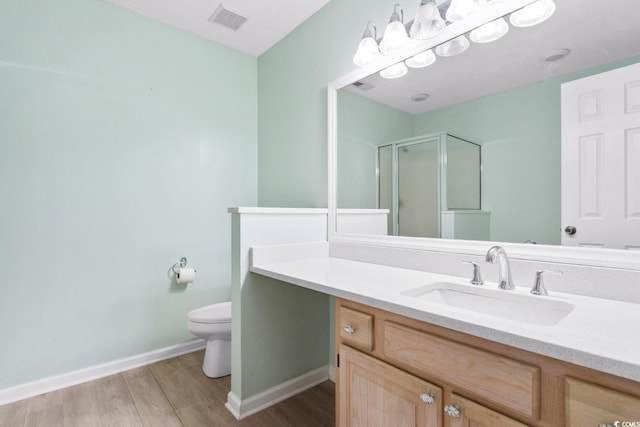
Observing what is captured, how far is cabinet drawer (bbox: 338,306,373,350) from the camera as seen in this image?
114 cm

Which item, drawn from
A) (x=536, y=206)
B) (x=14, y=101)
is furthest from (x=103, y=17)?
(x=536, y=206)

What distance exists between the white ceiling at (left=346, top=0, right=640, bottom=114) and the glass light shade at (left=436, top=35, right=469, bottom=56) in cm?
2

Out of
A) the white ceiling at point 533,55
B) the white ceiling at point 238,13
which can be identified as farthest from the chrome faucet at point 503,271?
the white ceiling at point 238,13

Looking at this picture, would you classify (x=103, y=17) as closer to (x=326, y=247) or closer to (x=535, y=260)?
(x=326, y=247)

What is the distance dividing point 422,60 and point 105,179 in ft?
6.90

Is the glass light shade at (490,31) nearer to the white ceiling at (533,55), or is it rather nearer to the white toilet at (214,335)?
the white ceiling at (533,55)

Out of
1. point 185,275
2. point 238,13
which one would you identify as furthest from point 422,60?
point 185,275

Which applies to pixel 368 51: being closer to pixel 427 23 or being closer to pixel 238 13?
pixel 427 23

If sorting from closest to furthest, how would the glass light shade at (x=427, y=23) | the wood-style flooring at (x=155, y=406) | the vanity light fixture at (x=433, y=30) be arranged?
the vanity light fixture at (x=433, y=30), the glass light shade at (x=427, y=23), the wood-style flooring at (x=155, y=406)

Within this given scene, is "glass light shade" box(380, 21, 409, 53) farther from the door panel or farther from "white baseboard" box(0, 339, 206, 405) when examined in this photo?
"white baseboard" box(0, 339, 206, 405)

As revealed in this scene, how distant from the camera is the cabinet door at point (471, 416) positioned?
0.81 m

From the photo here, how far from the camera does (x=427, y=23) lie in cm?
146

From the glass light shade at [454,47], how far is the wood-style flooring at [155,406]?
1.94 metres

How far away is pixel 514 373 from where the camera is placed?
0.78 m
